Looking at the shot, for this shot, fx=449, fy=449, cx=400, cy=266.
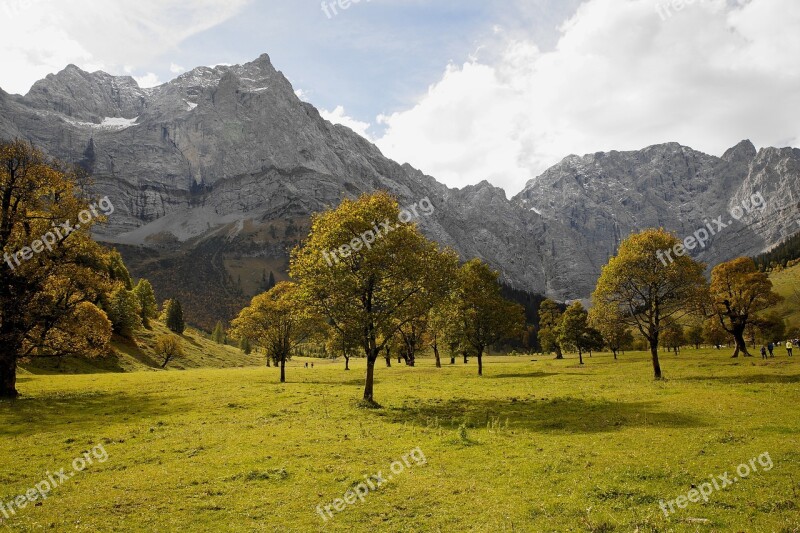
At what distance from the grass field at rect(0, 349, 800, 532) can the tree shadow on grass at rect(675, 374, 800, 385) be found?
5027 mm

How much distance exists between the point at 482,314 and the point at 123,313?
74030 millimetres

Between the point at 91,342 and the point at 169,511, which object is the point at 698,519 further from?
the point at 91,342

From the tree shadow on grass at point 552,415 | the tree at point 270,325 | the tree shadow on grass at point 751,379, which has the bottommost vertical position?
the tree shadow on grass at point 552,415

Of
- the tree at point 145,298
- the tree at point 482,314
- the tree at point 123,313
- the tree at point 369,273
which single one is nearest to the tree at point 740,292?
the tree at point 482,314

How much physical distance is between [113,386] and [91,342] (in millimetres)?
8045

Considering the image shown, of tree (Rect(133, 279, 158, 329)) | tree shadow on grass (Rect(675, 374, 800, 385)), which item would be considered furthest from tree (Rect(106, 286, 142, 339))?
tree shadow on grass (Rect(675, 374, 800, 385))

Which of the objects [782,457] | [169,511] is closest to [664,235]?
[782,457]

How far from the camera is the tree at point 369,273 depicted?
3603 centimetres

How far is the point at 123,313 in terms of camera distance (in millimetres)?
→ 93062

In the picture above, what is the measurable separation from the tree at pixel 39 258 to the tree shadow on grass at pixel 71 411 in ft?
13.3

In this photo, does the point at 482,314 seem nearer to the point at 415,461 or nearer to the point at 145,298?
the point at 415,461

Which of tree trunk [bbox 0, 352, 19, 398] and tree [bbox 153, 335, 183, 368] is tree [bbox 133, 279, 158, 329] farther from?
tree trunk [bbox 0, 352, 19, 398]

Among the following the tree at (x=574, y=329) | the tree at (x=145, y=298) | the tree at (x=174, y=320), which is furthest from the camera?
the tree at (x=174, y=320)

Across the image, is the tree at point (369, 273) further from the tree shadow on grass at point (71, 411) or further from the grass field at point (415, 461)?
the tree shadow on grass at point (71, 411)
